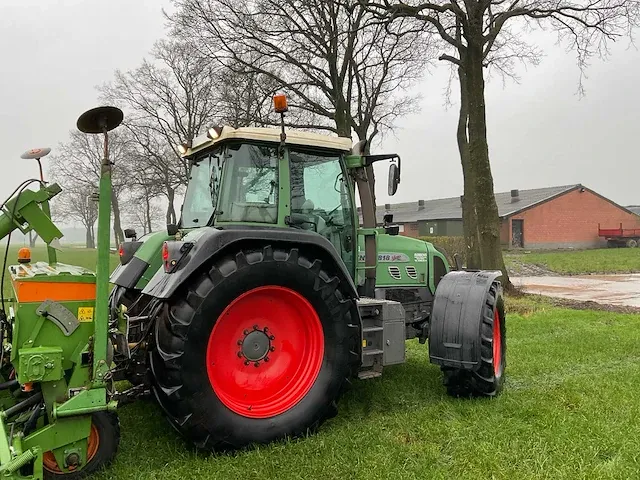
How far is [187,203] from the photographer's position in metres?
5.19

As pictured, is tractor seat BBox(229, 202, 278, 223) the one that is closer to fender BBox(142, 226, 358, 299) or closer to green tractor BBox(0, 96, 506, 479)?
green tractor BBox(0, 96, 506, 479)

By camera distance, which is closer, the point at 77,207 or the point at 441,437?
the point at 441,437

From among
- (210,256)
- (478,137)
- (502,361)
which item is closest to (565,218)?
(478,137)

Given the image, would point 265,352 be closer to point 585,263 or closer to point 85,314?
point 85,314

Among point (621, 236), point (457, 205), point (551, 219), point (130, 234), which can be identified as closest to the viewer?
point (130, 234)

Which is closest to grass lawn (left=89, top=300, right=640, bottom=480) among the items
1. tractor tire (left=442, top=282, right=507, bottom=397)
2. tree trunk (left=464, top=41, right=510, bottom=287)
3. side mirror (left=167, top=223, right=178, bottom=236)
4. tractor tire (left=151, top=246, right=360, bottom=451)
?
tractor tire (left=442, top=282, right=507, bottom=397)

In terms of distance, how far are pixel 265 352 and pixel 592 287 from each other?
16.0 meters

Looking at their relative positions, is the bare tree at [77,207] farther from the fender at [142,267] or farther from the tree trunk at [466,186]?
the fender at [142,267]

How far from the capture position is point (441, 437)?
13.6 feet

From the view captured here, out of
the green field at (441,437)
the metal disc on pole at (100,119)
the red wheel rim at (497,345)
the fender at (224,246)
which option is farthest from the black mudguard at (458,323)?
the metal disc on pole at (100,119)

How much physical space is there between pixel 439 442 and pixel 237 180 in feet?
8.38

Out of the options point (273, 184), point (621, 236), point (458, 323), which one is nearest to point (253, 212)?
point (273, 184)

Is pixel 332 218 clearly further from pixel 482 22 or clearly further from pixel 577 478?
pixel 482 22

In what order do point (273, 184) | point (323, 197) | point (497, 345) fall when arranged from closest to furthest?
point (273, 184) < point (323, 197) < point (497, 345)
